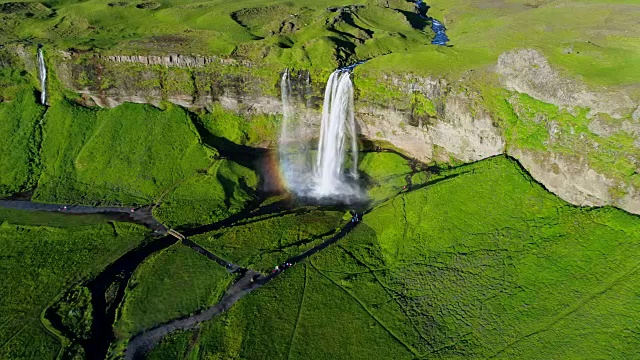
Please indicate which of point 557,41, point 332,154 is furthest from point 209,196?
point 557,41

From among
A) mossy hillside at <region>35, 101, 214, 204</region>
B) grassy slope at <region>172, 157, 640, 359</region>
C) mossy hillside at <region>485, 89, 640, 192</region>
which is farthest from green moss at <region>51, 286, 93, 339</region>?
mossy hillside at <region>485, 89, 640, 192</region>

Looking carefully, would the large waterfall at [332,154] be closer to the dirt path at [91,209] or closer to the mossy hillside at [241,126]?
the mossy hillside at [241,126]

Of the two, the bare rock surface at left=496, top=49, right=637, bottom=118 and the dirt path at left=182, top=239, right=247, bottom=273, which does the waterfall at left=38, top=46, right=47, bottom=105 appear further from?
the bare rock surface at left=496, top=49, right=637, bottom=118

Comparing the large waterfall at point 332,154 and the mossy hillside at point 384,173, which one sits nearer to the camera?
the mossy hillside at point 384,173

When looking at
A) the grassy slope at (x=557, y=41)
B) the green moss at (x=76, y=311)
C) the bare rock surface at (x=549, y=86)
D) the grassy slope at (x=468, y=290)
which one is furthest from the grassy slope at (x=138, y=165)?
the bare rock surface at (x=549, y=86)

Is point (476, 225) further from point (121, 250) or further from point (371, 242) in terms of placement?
point (121, 250)

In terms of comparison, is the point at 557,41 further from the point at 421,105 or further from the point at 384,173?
the point at 384,173
